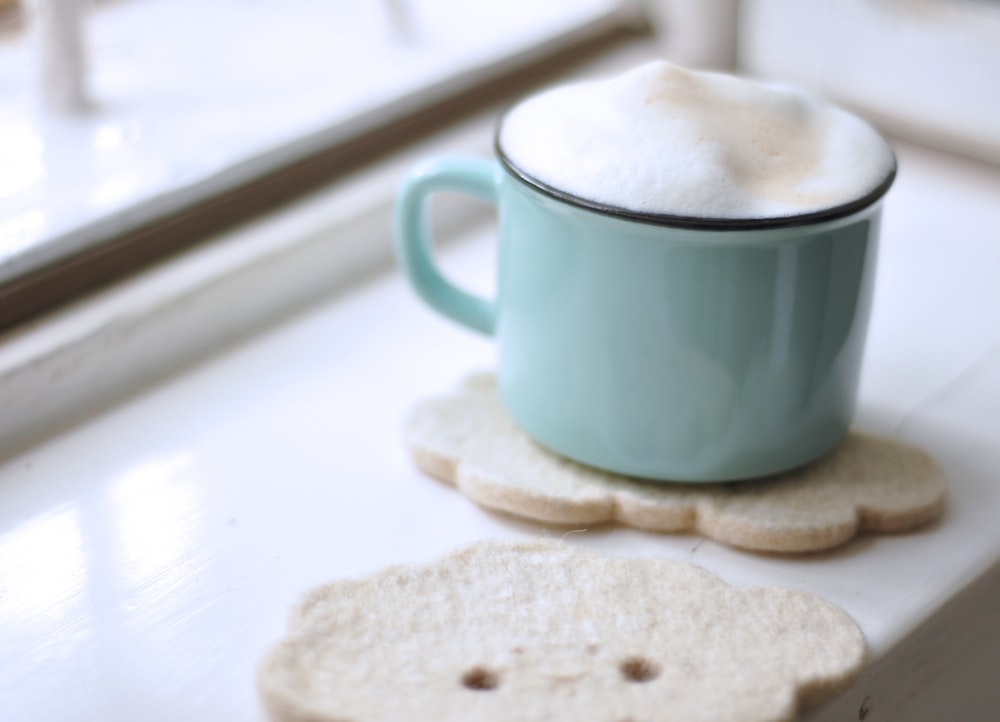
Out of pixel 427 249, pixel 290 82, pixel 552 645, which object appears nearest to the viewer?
pixel 552 645

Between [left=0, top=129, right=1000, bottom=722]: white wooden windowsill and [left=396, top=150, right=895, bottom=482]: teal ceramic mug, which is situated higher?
[left=396, top=150, right=895, bottom=482]: teal ceramic mug

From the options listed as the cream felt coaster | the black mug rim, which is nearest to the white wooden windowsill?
the cream felt coaster

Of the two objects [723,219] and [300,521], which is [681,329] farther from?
[300,521]

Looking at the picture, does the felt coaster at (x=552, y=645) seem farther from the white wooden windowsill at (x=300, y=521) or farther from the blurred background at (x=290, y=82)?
the blurred background at (x=290, y=82)

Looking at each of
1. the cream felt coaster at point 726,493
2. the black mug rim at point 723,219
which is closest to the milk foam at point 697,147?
the black mug rim at point 723,219

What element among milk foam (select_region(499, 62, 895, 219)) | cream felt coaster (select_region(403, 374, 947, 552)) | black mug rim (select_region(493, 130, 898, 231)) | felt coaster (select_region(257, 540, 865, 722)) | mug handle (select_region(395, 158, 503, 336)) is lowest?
felt coaster (select_region(257, 540, 865, 722))

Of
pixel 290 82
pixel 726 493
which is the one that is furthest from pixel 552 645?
pixel 290 82

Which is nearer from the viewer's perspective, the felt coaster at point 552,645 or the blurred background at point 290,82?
the felt coaster at point 552,645

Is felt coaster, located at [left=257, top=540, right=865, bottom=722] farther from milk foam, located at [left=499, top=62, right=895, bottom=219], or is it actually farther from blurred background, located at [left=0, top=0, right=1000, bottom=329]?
blurred background, located at [left=0, top=0, right=1000, bottom=329]
